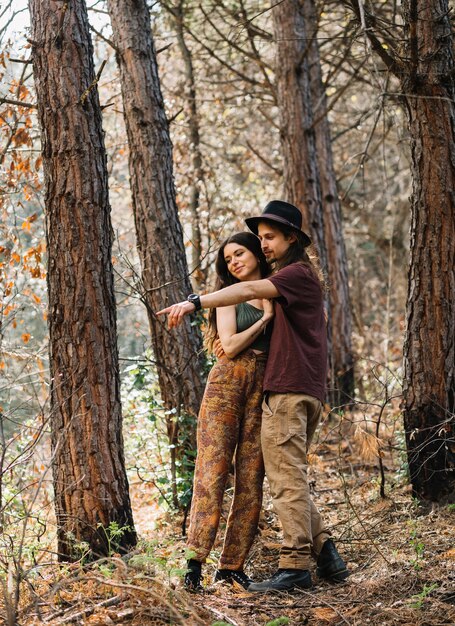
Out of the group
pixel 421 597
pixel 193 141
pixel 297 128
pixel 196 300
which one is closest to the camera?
pixel 421 597

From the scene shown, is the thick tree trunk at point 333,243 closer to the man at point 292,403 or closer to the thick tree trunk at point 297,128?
the thick tree trunk at point 297,128

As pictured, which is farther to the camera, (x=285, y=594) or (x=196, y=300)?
(x=285, y=594)

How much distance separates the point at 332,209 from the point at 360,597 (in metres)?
8.56

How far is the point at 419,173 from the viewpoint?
5680 mm

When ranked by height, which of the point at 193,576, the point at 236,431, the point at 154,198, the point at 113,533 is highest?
Result: the point at 154,198

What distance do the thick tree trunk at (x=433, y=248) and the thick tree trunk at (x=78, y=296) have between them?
235 centimetres

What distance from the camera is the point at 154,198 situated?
277 inches

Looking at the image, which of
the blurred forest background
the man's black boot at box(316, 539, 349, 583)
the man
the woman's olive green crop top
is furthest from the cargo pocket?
the blurred forest background

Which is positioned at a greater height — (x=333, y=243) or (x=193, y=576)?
(x=333, y=243)

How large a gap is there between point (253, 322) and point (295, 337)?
33 cm

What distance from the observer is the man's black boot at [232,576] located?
4625mm

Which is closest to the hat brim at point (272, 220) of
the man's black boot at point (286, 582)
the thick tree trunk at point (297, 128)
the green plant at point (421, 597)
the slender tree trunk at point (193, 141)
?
the man's black boot at point (286, 582)

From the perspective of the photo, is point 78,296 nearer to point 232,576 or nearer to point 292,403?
point 292,403

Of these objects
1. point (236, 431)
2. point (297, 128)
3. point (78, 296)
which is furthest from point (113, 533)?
point (297, 128)
